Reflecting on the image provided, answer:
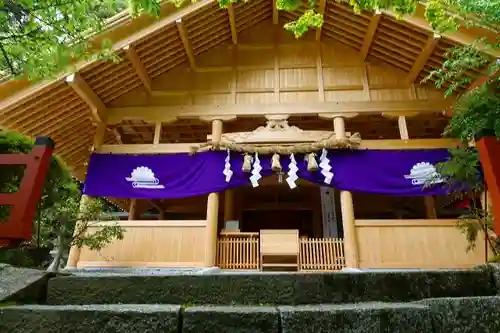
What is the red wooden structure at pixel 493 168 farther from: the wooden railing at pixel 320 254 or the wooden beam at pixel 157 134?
the wooden beam at pixel 157 134

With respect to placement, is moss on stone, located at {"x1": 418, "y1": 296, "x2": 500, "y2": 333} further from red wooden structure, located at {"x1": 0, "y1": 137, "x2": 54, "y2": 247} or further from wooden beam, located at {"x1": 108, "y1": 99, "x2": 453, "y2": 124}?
wooden beam, located at {"x1": 108, "y1": 99, "x2": 453, "y2": 124}

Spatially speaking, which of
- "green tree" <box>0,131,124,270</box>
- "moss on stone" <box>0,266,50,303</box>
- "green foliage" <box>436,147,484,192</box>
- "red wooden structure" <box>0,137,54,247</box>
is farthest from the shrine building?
"moss on stone" <box>0,266,50,303</box>

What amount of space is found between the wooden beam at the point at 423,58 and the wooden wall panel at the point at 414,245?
3.45 m

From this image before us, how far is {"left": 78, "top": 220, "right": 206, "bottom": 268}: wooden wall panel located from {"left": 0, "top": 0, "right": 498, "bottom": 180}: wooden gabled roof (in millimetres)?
3089

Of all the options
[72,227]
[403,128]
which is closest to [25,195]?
[72,227]

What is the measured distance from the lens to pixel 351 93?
824cm

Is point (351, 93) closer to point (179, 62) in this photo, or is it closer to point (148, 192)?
point (179, 62)

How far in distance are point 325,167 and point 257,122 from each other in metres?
2.76

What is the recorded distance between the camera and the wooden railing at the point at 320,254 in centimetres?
709

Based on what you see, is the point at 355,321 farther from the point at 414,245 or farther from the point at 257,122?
the point at 257,122

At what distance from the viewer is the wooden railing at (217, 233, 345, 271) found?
23.3ft

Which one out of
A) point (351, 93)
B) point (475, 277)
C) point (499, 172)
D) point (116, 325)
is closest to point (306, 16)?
point (499, 172)

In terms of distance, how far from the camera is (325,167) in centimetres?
730

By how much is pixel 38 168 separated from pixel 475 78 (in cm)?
750
